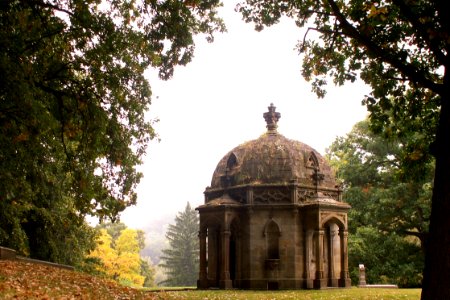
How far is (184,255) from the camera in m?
69.3

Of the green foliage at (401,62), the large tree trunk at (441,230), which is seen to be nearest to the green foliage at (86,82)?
the green foliage at (401,62)

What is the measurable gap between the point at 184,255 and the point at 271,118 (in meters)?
44.2

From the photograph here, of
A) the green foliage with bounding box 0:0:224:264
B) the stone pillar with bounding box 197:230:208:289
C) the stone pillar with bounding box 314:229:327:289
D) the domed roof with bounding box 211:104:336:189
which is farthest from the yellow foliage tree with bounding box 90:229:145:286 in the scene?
the green foliage with bounding box 0:0:224:264

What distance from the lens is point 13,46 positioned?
11.1 meters

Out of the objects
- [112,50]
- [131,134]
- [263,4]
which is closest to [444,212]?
[263,4]

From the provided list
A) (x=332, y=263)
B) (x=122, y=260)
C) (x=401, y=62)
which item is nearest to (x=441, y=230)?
(x=401, y=62)

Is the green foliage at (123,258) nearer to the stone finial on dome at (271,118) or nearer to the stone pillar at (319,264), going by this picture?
the stone finial on dome at (271,118)

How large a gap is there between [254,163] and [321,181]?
3.68 metres

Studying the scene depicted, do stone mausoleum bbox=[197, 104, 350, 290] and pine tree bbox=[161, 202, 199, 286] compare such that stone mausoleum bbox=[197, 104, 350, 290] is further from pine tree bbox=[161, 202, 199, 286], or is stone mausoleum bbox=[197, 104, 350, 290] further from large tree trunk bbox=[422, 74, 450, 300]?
pine tree bbox=[161, 202, 199, 286]

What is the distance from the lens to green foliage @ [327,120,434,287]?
32906mm

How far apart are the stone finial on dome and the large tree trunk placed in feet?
62.3

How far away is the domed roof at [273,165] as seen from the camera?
26.0m

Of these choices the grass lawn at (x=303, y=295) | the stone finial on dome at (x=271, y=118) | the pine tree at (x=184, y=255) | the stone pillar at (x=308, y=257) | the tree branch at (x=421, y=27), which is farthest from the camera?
the pine tree at (x=184, y=255)

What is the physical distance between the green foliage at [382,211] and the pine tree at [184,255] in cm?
3431
